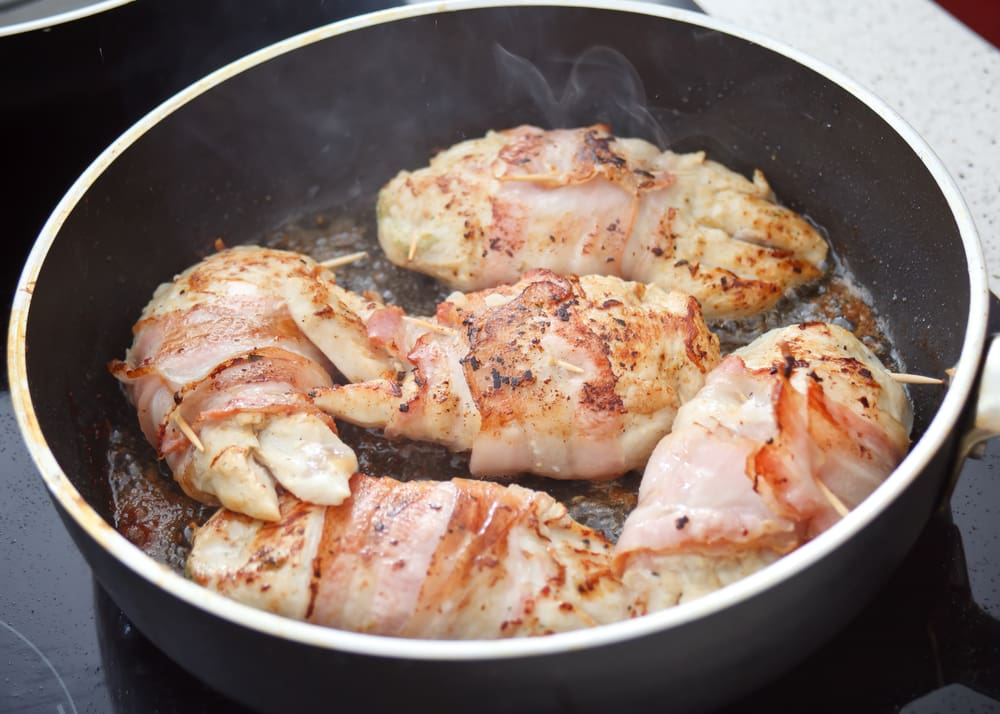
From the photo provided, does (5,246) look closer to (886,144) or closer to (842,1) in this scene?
(886,144)

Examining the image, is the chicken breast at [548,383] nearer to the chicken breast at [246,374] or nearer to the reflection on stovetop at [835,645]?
the chicken breast at [246,374]

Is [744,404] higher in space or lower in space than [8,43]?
lower

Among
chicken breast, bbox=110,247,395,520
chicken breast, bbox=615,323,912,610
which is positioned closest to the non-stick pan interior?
chicken breast, bbox=110,247,395,520

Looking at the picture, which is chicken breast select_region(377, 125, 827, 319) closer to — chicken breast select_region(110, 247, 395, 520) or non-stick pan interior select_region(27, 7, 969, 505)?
non-stick pan interior select_region(27, 7, 969, 505)

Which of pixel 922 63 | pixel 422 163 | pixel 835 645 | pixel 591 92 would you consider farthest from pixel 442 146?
pixel 835 645

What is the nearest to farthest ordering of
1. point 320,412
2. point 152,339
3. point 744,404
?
point 744,404, point 320,412, point 152,339

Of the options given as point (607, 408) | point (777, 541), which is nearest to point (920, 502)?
point (777, 541)
